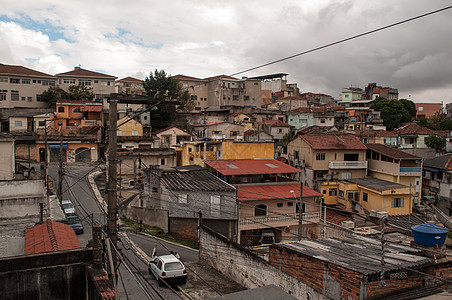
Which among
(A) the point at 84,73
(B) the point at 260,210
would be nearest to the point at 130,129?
(A) the point at 84,73

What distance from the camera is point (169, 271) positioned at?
14.6m

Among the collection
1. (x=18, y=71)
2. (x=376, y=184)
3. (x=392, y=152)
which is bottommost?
(x=376, y=184)

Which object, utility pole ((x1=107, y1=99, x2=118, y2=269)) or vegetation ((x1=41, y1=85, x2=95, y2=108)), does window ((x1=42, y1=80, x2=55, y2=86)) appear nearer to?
vegetation ((x1=41, y1=85, x2=95, y2=108))

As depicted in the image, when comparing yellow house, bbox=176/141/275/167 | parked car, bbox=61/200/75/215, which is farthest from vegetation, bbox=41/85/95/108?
parked car, bbox=61/200/75/215

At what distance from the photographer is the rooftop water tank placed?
952 cm

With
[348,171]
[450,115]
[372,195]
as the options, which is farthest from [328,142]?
[450,115]

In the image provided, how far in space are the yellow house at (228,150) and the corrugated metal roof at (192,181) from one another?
625 centimetres

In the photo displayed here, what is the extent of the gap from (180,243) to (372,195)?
1812 cm

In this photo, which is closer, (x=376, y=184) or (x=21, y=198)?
(x=21, y=198)

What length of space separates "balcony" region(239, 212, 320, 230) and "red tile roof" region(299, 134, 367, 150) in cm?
1092

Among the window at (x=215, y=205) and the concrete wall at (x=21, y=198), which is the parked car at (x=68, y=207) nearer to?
the concrete wall at (x=21, y=198)

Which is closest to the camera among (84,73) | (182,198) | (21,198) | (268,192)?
(21,198)

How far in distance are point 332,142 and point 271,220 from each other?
15.3 m

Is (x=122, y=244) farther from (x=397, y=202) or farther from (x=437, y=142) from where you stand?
(x=437, y=142)
